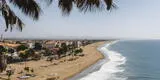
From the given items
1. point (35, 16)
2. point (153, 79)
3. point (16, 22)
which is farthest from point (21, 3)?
point (153, 79)

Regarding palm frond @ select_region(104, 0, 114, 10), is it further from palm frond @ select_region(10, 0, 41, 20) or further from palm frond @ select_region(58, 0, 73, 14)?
palm frond @ select_region(10, 0, 41, 20)

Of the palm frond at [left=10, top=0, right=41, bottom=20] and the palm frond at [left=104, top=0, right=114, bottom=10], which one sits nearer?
the palm frond at [left=104, top=0, right=114, bottom=10]

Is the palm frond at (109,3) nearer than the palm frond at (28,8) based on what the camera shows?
Yes

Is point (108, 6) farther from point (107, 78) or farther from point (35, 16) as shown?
point (107, 78)

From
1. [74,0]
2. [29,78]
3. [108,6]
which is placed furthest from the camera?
[29,78]

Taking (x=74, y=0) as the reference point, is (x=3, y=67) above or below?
below

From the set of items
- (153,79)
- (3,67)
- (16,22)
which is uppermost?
(16,22)

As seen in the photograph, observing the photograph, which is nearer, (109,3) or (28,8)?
(109,3)

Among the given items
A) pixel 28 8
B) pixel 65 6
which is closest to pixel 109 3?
pixel 65 6

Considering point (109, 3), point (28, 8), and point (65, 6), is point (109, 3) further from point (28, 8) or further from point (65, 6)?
point (28, 8)

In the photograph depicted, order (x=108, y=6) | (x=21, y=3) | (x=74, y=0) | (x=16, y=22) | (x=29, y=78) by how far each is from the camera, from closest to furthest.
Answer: (x=108, y=6) → (x=74, y=0) → (x=21, y=3) → (x=16, y=22) → (x=29, y=78)

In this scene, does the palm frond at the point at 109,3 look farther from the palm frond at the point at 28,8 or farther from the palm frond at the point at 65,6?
the palm frond at the point at 28,8
